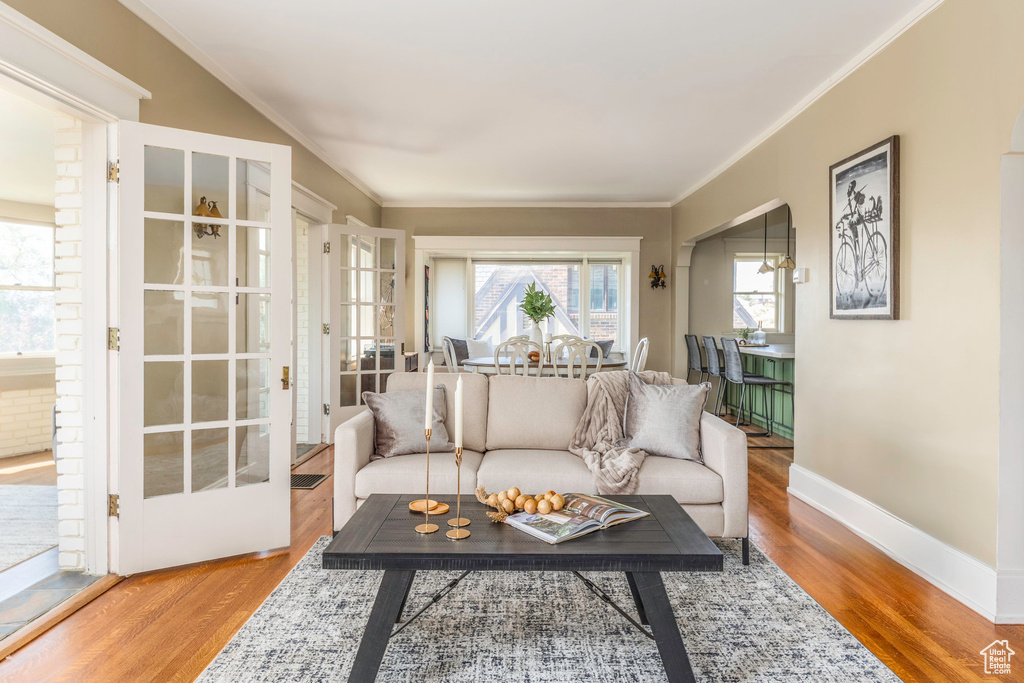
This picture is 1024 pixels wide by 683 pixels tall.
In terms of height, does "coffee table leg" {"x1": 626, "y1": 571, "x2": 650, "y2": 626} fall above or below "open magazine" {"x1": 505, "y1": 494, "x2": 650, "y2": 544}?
below

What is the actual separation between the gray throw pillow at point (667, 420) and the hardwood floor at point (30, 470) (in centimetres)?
399

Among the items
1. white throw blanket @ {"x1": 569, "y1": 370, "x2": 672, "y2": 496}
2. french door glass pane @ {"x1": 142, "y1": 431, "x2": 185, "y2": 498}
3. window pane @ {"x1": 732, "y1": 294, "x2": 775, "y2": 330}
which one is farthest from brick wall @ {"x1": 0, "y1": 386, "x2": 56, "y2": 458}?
window pane @ {"x1": 732, "y1": 294, "x2": 775, "y2": 330}

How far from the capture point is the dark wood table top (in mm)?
1666

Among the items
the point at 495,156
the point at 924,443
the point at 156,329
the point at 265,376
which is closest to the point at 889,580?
the point at 924,443

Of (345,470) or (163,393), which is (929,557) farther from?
(163,393)

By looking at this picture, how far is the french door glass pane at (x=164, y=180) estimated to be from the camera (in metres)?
2.54

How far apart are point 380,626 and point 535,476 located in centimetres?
120

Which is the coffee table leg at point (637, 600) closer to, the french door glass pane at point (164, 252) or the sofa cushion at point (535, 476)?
the sofa cushion at point (535, 476)

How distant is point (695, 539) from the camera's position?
1808 mm

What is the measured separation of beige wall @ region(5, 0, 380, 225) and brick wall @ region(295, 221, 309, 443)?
4.14 feet

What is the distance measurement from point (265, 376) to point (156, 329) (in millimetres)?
505

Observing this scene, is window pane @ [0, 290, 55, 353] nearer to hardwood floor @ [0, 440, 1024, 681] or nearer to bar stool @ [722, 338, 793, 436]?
hardwood floor @ [0, 440, 1024, 681]

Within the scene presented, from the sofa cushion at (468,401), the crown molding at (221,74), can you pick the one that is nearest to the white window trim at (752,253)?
the crown molding at (221,74)

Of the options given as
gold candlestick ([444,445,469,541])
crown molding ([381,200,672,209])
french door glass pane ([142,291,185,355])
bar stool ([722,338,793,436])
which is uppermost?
crown molding ([381,200,672,209])
